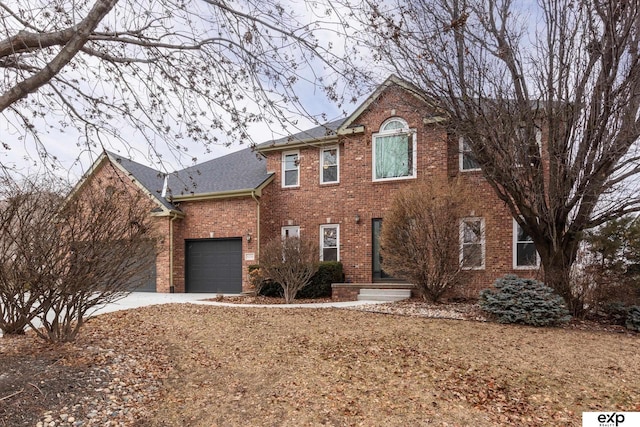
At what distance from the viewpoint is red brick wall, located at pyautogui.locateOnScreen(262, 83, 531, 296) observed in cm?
1174

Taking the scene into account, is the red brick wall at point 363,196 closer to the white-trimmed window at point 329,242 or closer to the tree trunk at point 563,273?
the white-trimmed window at point 329,242

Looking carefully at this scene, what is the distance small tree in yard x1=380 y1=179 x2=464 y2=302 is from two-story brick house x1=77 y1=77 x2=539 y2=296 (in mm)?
2060

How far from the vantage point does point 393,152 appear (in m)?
13.1

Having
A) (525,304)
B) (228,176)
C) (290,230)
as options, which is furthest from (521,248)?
(228,176)

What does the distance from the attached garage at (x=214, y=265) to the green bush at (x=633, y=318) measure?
36.4 ft

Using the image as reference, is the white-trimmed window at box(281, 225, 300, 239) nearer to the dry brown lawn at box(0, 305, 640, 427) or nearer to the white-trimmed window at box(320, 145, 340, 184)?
the white-trimmed window at box(320, 145, 340, 184)

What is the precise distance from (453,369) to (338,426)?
190 cm

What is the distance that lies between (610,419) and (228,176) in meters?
14.2

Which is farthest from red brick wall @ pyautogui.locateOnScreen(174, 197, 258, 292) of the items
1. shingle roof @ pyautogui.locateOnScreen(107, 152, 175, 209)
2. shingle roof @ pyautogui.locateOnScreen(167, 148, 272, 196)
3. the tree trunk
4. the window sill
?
the tree trunk

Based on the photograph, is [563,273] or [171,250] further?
[171,250]

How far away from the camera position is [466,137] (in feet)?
27.6

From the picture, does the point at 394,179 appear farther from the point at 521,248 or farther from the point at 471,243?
the point at 521,248

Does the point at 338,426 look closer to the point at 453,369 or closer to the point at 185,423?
the point at 185,423

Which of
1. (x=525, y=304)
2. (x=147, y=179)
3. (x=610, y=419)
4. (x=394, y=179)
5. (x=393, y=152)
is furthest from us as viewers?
(x=147, y=179)
